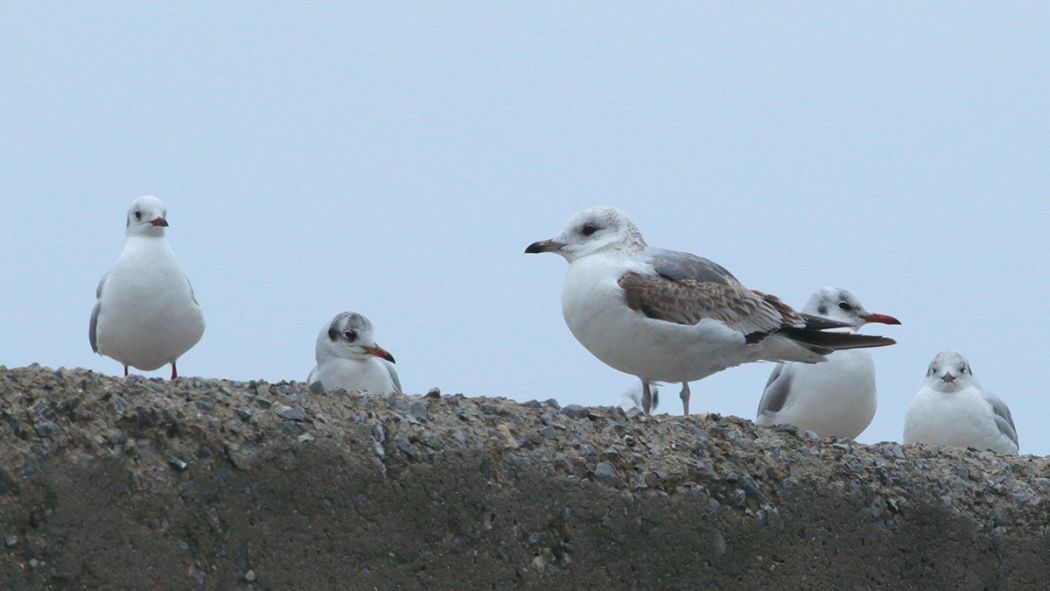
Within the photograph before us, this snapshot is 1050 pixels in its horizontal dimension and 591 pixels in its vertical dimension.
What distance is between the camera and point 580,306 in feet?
22.7

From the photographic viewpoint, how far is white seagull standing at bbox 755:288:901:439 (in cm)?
901

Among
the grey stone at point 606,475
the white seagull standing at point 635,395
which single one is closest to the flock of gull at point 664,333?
the grey stone at point 606,475

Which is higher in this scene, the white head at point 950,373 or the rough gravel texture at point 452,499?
the white head at point 950,373

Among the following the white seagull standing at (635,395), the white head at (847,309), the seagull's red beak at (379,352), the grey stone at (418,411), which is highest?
the white seagull standing at (635,395)

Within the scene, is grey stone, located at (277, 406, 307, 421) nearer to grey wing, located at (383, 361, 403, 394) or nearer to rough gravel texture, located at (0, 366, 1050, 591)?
rough gravel texture, located at (0, 366, 1050, 591)

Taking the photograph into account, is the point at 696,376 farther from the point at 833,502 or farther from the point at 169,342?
the point at 169,342

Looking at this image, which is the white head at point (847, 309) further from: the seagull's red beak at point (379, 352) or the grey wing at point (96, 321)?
the grey wing at point (96, 321)

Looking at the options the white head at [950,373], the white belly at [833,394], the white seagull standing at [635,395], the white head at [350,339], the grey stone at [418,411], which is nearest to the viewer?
the grey stone at [418,411]

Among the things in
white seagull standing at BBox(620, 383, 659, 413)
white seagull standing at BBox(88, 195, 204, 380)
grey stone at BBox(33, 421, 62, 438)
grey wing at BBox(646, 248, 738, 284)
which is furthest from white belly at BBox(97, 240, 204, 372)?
white seagull standing at BBox(620, 383, 659, 413)

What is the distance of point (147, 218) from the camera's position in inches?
360

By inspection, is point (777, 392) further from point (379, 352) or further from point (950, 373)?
point (379, 352)

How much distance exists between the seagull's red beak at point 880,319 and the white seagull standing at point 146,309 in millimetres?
3935

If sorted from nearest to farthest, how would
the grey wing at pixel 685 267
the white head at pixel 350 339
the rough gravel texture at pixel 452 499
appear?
the rough gravel texture at pixel 452 499
the grey wing at pixel 685 267
the white head at pixel 350 339

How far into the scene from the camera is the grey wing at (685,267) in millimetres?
7117
